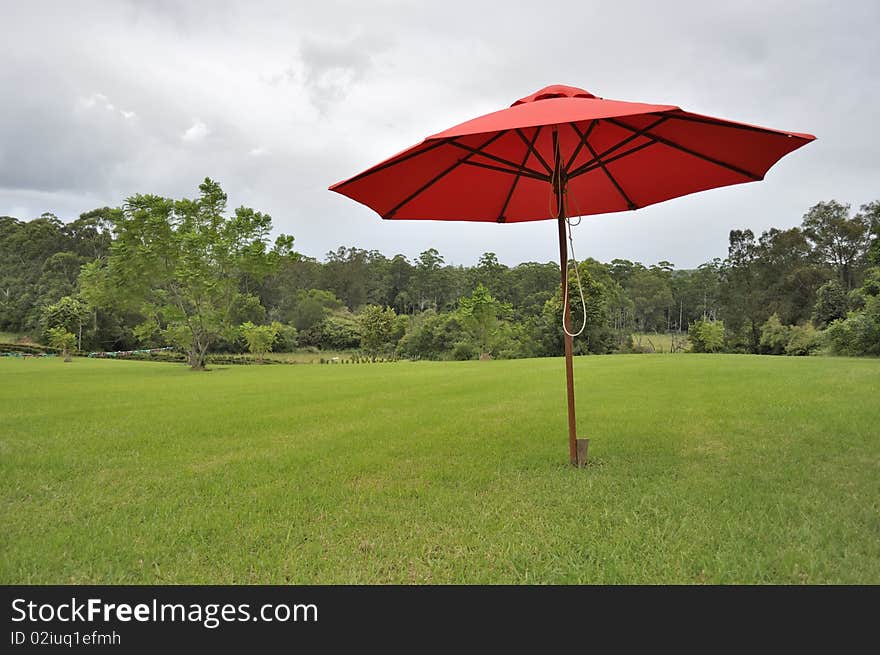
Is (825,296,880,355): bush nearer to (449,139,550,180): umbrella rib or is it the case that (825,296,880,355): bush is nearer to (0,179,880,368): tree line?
(0,179,880,368): tree line

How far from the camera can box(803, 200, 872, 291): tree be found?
31.9m

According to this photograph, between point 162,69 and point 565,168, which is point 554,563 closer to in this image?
point 565,168

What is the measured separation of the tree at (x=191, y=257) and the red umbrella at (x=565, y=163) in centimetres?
1876

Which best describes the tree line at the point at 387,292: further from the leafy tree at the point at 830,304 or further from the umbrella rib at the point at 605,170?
the umbrella rib at the point at 605,170

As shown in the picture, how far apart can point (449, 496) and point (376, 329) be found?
3037cm

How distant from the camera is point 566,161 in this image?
4414mm

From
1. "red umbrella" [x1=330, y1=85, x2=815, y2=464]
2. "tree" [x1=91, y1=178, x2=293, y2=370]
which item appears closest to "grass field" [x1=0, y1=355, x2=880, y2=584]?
"red umbrella" [x1=330, y1=85, x2=815, y2=464]

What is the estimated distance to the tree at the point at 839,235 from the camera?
105 ft

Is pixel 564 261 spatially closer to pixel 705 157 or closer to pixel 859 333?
pixel 705 157

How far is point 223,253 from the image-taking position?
21.1 meters

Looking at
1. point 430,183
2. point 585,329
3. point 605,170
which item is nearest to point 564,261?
point 605,170

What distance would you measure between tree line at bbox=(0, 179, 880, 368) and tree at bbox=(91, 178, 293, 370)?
0.06m

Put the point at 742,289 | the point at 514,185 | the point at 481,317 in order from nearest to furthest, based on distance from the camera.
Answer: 1. the point at 514,185
2. the point at 481,317
3. the point at 742,289
